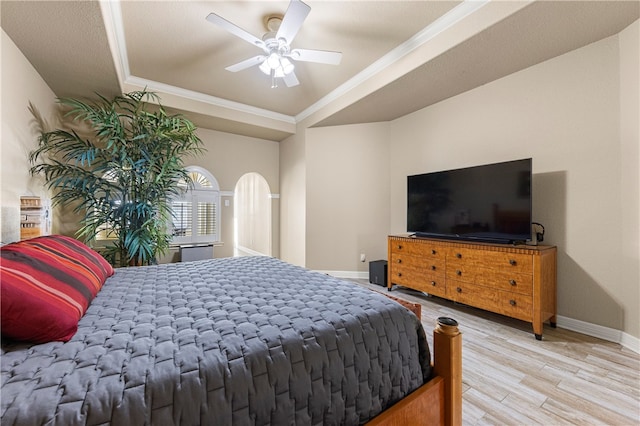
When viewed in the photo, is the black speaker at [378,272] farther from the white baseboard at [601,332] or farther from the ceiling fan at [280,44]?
the ceiling fan at [280,44]

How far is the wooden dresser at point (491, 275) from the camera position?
7.61 ft

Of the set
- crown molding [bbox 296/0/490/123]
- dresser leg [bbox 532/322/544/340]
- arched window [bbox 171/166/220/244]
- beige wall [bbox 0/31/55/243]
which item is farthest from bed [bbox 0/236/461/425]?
arched window [bbox 171/166/220/244]

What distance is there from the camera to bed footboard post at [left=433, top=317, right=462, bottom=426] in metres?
1.18

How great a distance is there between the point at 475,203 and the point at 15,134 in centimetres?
417

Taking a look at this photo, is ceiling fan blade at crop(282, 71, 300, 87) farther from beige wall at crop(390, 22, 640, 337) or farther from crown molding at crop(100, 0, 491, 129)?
beige wall at crop(390, 22, 640, 337)

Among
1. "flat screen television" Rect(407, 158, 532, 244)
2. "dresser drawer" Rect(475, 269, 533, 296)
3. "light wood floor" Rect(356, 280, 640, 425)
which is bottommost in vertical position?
"light wood floor" Rect(356, 280, 640, 425)

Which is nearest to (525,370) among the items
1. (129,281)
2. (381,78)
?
(129,281)

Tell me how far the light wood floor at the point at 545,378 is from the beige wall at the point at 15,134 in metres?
3.36

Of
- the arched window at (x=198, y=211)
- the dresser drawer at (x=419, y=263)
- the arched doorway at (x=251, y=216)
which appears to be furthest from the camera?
the arched doorway at (x=251, y=216)

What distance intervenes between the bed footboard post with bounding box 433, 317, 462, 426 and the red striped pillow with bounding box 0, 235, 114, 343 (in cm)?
140

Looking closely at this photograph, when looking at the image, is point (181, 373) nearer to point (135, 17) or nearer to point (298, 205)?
point (135, 17)

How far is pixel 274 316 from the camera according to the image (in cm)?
109

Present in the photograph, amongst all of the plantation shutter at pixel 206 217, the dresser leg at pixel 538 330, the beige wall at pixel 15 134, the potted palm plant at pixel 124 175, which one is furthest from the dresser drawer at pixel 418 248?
the beige wall at pixel 15 134

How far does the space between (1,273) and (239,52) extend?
9.05 feet
